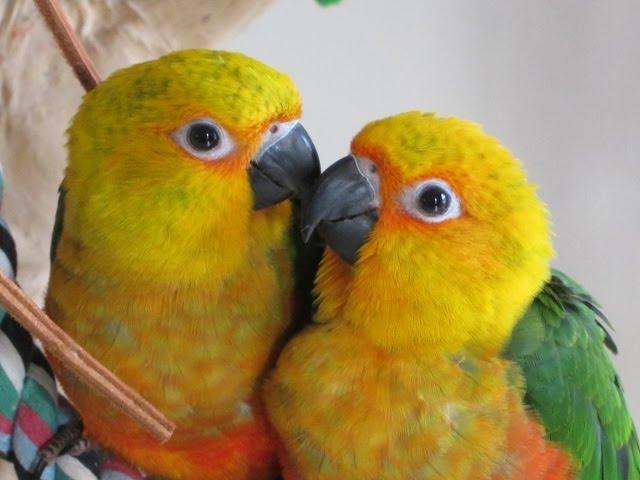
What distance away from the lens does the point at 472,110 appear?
189 cm

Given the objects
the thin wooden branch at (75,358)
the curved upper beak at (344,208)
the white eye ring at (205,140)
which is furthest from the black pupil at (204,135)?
the thin wooden branch at (75,358)

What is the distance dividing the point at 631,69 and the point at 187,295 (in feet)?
4.43

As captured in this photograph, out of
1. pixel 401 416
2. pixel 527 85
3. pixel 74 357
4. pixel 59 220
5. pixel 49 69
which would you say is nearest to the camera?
pixel 74 357

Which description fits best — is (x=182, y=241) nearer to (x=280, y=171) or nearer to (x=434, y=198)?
(x=280, y=171)

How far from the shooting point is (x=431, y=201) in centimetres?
77

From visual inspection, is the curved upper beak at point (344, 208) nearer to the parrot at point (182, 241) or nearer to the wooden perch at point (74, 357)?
the parrot at point (182, 241)

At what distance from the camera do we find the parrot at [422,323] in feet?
2.54

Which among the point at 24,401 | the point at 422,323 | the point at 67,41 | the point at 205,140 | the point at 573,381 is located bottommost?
the point at 573,381

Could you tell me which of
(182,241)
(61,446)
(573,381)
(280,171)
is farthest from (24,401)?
(573,381)

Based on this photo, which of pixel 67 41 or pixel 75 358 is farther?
pixel 67 41

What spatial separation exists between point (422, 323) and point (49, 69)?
0.64 metres

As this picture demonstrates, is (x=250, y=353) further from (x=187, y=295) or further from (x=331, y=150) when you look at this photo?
(x=331, y=150)

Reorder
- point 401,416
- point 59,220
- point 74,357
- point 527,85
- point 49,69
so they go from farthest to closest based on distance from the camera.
Answer: point 527,85
point 49,69
point 59,220
point 401,416
point 74,357

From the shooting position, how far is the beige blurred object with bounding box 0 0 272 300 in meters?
1.09
